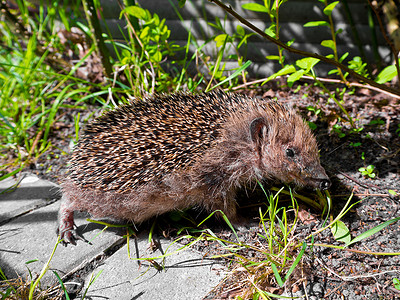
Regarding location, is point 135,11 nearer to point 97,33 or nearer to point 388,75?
point 97,33

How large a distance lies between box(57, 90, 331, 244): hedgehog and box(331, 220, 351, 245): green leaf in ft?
1.06

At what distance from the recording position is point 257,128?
2.80 metres

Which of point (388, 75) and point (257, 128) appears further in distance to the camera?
point (257, 128)

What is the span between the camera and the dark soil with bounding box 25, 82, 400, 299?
216cm

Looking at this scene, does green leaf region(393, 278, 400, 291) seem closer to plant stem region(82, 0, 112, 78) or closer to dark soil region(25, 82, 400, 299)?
dark soil region(25, 82, 400, 299)

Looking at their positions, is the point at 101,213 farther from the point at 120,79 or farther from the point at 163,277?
the point at 120,79

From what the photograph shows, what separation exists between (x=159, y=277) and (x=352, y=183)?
1921 mm

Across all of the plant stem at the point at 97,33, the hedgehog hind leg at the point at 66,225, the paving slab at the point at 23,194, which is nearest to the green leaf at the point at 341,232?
the hedgehog hind leg at the point at 66,225

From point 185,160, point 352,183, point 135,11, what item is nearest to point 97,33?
point 135,11

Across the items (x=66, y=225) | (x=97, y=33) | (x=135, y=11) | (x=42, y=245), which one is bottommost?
(x=42, y=245)

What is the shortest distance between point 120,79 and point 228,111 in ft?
7.62

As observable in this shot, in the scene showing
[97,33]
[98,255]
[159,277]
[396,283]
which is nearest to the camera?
[396,283]

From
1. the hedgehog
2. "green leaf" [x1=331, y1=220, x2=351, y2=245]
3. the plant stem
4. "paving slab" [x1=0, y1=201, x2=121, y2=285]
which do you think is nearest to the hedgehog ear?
the hedgehog

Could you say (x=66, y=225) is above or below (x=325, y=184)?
below
